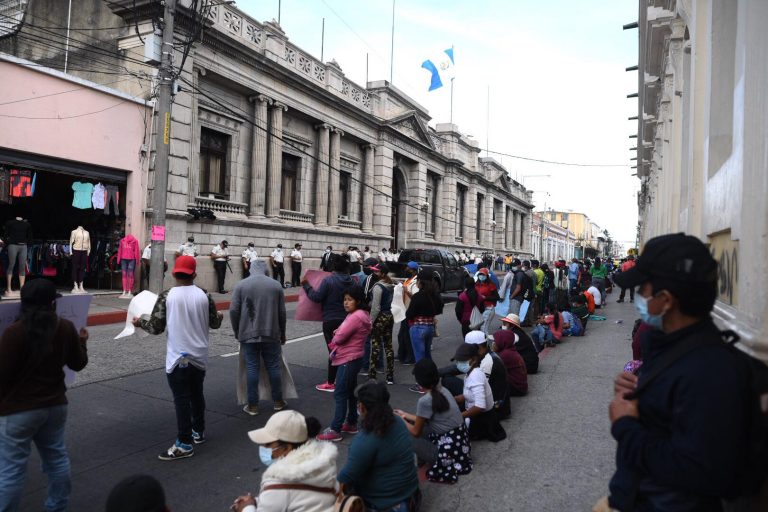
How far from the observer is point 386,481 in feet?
11.3

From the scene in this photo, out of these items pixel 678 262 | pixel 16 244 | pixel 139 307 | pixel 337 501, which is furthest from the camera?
pixel 16 244

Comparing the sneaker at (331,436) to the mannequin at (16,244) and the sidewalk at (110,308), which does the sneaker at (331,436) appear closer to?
the sidewalk at (110,308)

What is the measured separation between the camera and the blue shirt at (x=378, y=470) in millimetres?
3406

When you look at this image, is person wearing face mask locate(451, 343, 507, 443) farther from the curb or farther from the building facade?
the curb

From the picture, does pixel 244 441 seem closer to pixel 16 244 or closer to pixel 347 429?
pixel 347 429

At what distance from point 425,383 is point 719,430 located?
297cm

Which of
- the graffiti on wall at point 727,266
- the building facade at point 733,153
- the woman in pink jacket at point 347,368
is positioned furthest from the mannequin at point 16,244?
the graffiti on wall at point 727,266

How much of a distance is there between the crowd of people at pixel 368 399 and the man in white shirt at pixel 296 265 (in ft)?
43.1

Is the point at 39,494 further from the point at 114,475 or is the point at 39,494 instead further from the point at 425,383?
the point at 425,383

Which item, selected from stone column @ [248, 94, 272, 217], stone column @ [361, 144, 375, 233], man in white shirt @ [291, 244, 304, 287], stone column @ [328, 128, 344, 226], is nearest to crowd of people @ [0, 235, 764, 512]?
stone column @ [248, 94, 272, 217]

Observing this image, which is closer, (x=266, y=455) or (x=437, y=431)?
(x=266, y=455)

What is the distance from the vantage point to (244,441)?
531 cm

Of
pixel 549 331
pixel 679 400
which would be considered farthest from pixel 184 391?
pixel 549 331

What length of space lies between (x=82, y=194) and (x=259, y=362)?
11.8 metres
